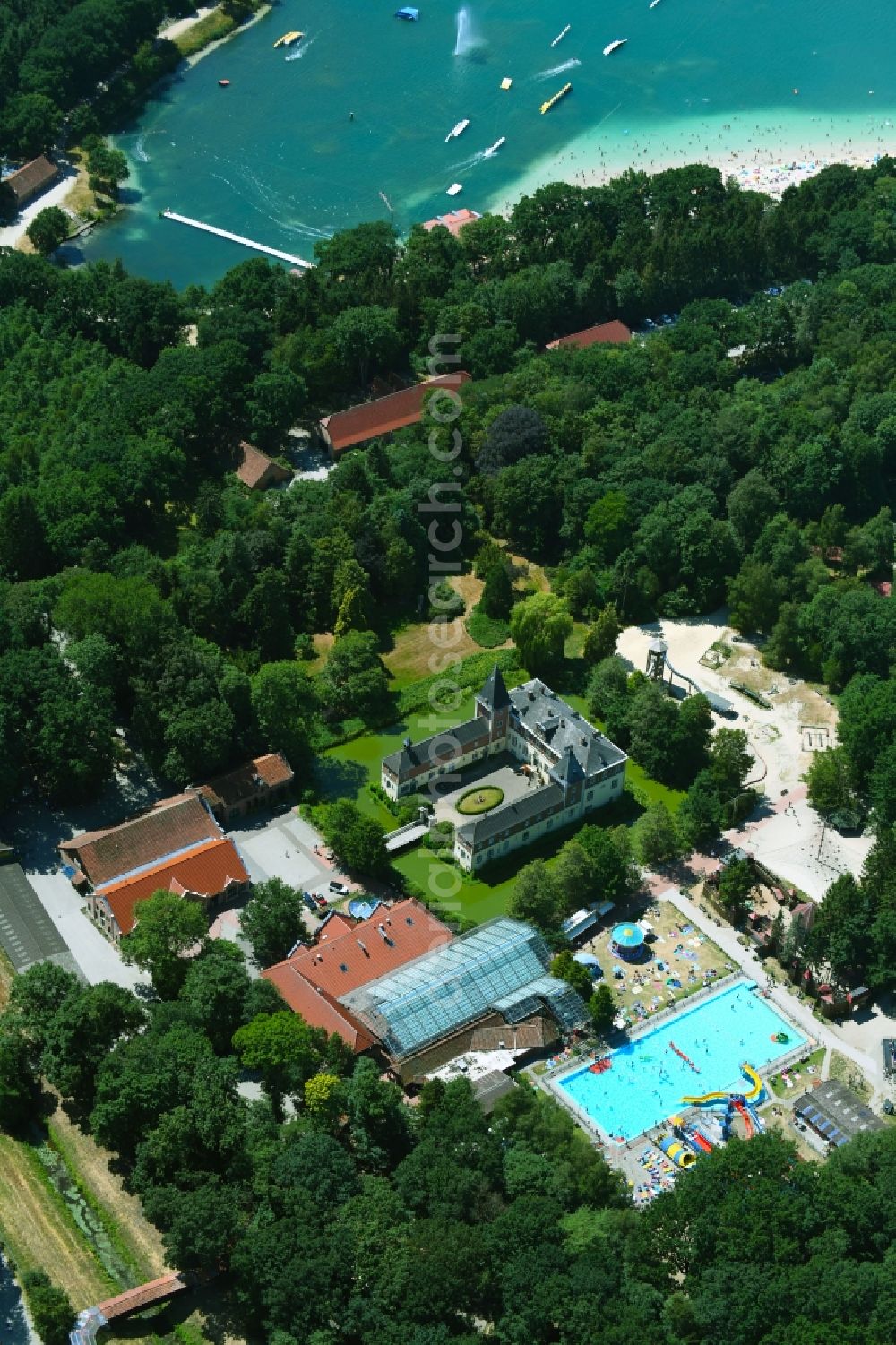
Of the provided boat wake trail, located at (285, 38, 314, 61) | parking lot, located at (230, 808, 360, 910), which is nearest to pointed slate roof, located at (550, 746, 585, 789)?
parking lot, located at (230, 808, 360, 910)

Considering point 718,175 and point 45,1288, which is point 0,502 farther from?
point 718,175

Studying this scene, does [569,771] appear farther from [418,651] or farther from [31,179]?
[31,179]

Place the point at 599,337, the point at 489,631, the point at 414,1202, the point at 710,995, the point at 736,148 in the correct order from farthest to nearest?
the point at 736,148 < the point at 599,337 < the point at 489,631 < the point at 710,995 < the point at 414,1202

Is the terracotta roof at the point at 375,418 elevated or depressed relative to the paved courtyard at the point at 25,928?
elevated

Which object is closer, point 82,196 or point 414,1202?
point 414,1202

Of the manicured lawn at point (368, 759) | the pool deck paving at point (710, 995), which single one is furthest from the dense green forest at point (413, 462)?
the pool deck paving at point (710, 995)

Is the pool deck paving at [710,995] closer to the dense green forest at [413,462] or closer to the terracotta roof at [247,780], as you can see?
the dense green forest at [413,462]

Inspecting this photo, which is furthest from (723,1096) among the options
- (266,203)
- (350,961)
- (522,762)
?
(266,203)
